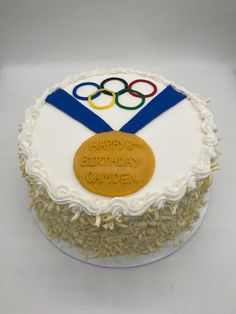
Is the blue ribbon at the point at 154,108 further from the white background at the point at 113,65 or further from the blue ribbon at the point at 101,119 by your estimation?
the white background at the point at 113,65

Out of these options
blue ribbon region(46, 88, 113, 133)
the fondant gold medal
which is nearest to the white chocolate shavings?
the fondant gold medal

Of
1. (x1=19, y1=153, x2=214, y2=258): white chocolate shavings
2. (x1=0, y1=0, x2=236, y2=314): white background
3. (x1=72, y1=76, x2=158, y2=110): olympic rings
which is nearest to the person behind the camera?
(x1=19, y1=153, x2=214, y2=258): white chocolate shavings

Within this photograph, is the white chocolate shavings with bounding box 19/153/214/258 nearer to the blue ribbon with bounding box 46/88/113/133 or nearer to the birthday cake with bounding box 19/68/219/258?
the birthday cake with bounding box 19/68/219/258

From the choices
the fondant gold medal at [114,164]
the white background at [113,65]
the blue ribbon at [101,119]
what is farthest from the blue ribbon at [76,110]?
the white background at [113,65]

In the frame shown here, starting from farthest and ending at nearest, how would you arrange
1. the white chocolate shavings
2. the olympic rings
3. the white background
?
the olympic rings, the white background, the white chocolate shavings

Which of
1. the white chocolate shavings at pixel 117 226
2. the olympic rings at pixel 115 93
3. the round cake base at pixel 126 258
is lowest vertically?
the round cake base at pixel 126 258

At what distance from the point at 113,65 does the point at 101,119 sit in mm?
1162

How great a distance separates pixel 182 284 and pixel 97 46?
1942mm

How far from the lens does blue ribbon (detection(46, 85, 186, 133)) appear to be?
76.4 inches

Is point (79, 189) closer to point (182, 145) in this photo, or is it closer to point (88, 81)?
point (182, 145)

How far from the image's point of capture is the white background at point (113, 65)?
186cm

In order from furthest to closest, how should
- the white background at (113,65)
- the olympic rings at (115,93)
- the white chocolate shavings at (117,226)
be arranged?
the olympic rings at (115,93)
the white background at (113,65)
the white chocolate shavings at (117,226)

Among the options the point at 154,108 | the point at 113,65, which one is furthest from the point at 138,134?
the point at 113,65

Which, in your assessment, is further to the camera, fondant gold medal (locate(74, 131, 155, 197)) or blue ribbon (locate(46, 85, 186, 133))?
blue ribbon (locate(46, 85, 186, 133))
